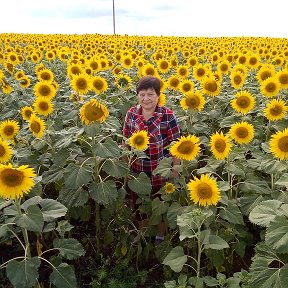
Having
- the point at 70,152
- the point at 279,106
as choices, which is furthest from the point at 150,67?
the point at 70,152

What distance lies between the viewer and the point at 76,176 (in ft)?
10.9

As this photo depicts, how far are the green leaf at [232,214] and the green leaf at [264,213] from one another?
644 mm

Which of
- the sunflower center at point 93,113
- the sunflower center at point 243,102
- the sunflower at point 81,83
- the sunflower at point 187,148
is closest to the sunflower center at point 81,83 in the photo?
the sunflower at point 81,83

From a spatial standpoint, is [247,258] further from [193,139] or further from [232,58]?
[232,58]

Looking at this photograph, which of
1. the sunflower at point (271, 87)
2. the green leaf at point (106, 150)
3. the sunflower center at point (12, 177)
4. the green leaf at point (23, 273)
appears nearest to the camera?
the sunflower center at point (12, 177)

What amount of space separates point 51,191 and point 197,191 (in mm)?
2410

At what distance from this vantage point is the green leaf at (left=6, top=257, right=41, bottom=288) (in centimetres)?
271

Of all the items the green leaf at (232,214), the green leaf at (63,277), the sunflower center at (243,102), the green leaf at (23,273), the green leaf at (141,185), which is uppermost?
the sunflower center at (243,102)

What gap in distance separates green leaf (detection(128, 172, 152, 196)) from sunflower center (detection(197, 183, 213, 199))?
69cm

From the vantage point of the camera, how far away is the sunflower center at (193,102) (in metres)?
4.82

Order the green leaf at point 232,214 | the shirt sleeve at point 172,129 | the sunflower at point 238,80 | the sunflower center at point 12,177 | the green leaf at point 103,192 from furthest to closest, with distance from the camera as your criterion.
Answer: the sunflower at point 238,80
the shirt sleeve at point 172,129
the green leaf at point 103,192
the green leaf at point 232,214
the sunflower center at point 12,177

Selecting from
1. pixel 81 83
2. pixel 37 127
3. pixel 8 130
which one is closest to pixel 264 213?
pixel 37 127

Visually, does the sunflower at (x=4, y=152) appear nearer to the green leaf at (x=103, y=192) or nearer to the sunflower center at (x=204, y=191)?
the green leaf at (x=103, y=192)

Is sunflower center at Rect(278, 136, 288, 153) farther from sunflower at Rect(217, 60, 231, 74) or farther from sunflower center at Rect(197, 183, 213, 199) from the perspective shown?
sunflower at Rect(217, 60, 231, 74)
